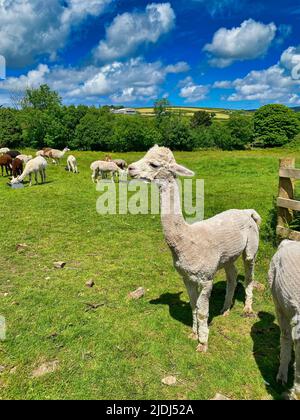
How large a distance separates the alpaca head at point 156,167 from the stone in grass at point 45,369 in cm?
305

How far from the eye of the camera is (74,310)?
20.6ft

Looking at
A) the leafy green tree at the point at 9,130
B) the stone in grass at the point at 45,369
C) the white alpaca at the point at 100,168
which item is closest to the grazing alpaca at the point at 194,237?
the stone in grass at the point at 45,369

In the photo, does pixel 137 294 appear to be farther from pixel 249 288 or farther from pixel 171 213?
pixel 171 213

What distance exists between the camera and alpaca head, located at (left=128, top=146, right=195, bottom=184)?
4664mm

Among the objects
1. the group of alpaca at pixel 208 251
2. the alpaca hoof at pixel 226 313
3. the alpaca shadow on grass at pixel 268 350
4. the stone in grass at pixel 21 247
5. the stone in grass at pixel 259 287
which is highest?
the group of alpaca at pixel 208 251

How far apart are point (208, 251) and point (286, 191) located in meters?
4.31

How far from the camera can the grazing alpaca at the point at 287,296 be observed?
3.59 metres

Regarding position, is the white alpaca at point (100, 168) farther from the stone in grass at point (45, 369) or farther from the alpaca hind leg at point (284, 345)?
the alpaca hind leg at point (284, 345)

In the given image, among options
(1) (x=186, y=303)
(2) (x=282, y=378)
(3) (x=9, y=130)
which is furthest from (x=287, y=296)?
(3) (x=9, y=130)

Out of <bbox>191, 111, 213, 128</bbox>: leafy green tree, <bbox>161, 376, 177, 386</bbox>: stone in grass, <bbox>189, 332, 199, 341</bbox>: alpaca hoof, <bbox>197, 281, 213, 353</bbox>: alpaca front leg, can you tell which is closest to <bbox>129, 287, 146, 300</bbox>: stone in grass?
<bbox>189, 332, 199, 341</bbox>: alpaca hoof

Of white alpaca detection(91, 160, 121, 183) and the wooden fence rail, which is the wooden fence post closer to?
the wooden fence rail

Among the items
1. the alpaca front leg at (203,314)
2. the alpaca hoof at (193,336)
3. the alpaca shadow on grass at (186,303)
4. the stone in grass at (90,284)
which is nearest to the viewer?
the alpaca front leg at (203,314)

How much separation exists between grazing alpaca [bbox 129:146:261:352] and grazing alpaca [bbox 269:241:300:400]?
110 centimetres
